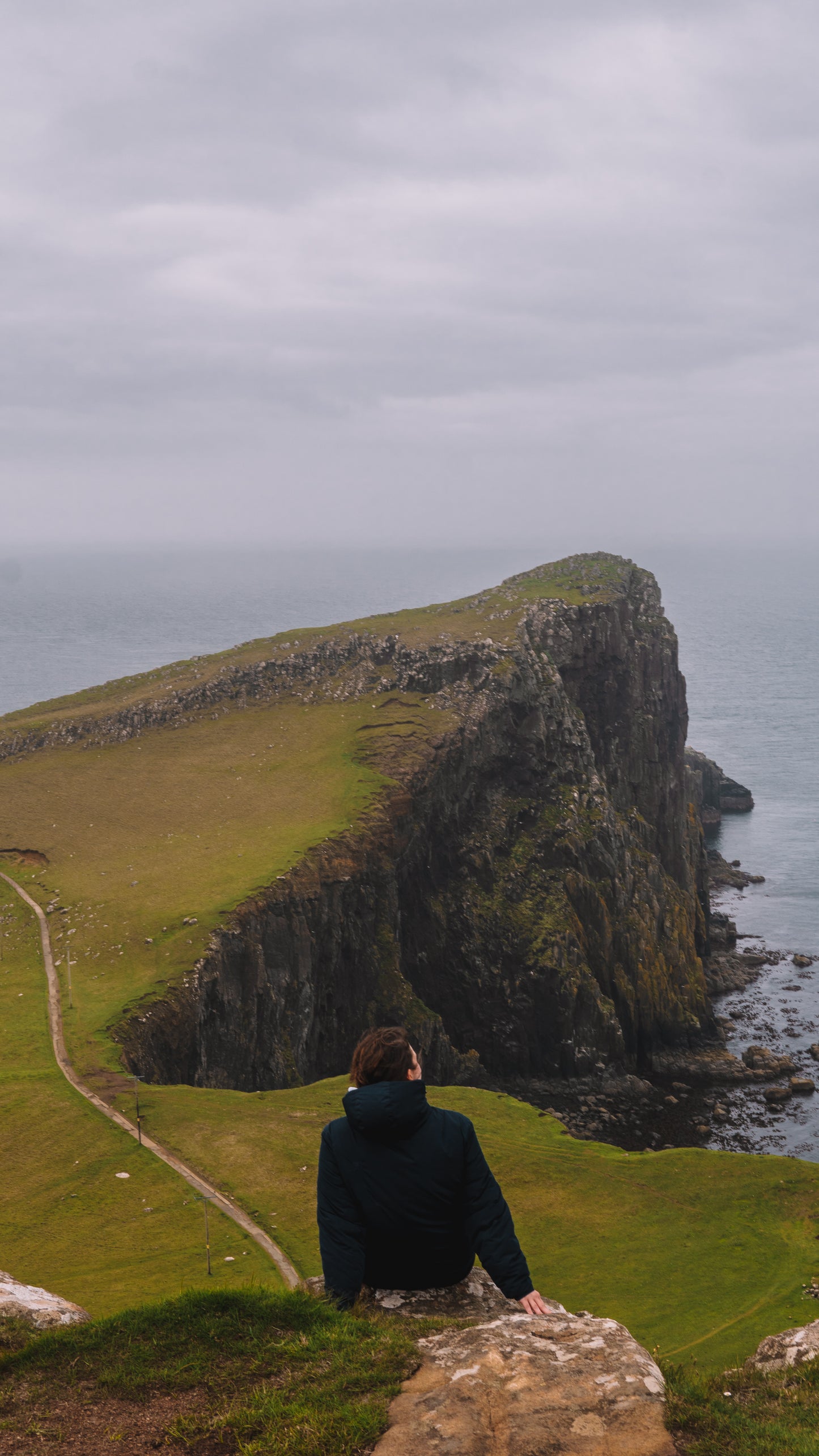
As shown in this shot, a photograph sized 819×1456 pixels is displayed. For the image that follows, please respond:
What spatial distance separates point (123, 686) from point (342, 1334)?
75694mm

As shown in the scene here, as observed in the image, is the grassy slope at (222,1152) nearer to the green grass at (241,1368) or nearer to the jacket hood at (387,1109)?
the green grass at (241,1368)

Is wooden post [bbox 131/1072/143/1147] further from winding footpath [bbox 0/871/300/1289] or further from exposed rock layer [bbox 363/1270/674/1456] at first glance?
exposed rock layer [bbox 363/1270/674/1456]

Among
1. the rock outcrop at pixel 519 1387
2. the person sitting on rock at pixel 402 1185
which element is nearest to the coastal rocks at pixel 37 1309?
the rock outcrop at pixel 519 1387

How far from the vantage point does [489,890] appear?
68812 millimetres

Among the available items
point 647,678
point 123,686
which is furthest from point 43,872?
point 647,678

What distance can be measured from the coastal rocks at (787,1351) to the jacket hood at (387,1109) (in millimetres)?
6505

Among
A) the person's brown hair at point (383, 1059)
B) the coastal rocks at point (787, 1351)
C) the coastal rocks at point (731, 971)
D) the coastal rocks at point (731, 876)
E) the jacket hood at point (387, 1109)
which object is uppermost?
the person's brown hair at point (383, 1059)

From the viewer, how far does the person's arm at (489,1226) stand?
10242 mm

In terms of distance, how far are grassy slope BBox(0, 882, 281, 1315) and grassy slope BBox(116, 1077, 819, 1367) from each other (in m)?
1.90

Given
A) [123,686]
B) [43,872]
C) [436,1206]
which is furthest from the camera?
[123,686]

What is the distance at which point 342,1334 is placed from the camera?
36.0 feet

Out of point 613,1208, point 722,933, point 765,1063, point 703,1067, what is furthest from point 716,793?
point 613,1208

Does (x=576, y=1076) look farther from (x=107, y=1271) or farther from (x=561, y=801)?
(x=107, y=1271)

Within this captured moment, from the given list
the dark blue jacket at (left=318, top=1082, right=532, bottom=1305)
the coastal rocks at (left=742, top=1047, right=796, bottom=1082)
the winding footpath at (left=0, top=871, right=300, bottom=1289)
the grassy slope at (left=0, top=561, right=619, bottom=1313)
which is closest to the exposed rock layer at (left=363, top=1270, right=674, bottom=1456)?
the dark blue jacket at (left=318, top=1082, right=532, bottom=1305)
